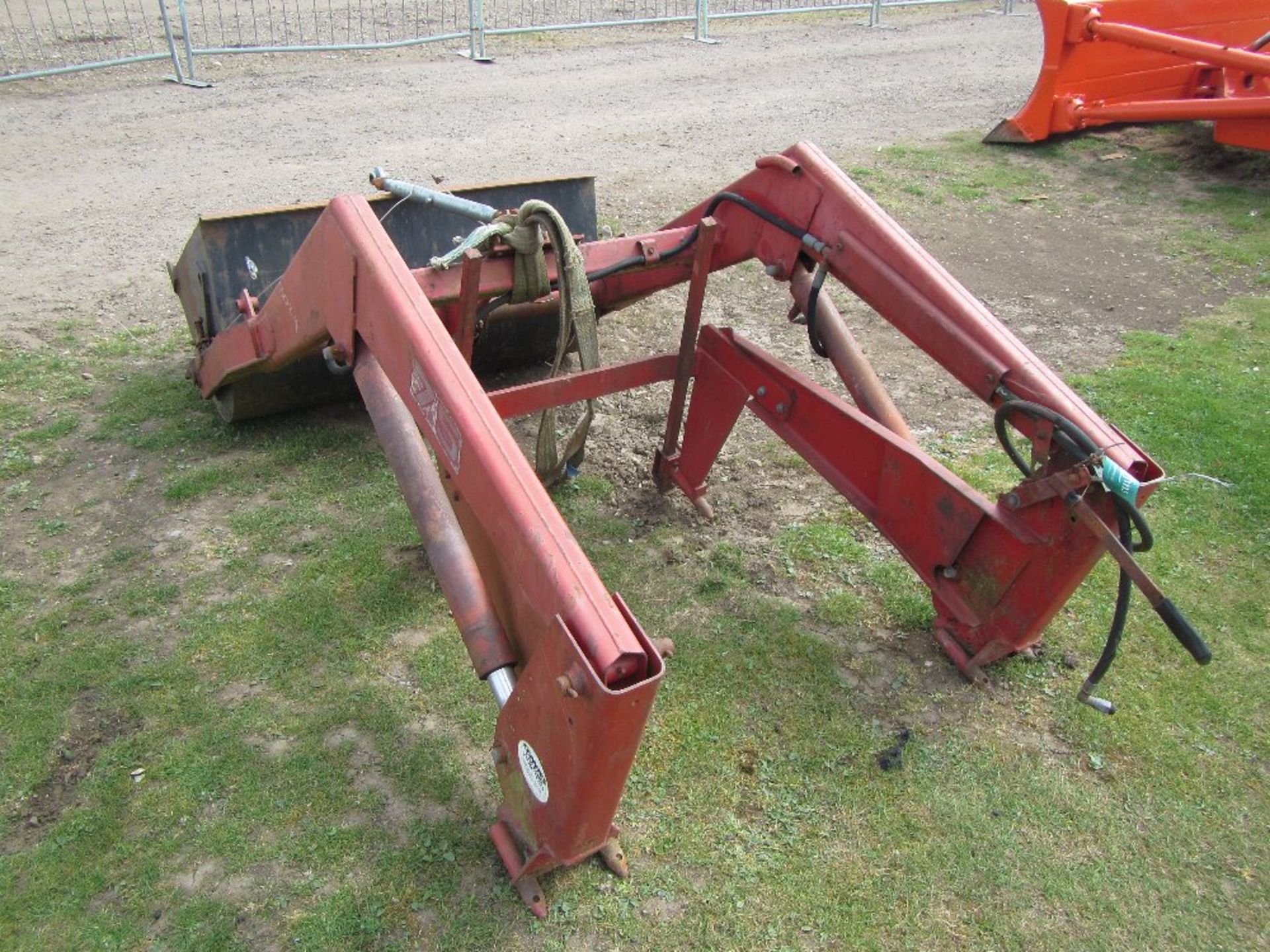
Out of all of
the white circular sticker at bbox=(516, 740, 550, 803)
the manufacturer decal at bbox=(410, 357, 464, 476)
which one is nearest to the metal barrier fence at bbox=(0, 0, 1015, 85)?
the manufacturer decal at bbox=(410, 357, 464, 476)

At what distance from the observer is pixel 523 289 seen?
11.5 feet

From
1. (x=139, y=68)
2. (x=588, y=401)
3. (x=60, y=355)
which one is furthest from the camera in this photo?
(x=139, y=68)

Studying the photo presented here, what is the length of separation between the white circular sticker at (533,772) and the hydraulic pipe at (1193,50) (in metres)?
7.43

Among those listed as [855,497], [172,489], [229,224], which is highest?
[229,224]

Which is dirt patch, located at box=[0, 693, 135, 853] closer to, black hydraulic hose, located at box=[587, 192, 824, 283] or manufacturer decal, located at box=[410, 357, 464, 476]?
manufacturer decal, located at box=[410, 357, 464, 476]

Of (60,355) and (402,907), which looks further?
(60,355)

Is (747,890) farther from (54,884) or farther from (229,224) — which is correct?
(229,224)

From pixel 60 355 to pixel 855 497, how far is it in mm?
3985

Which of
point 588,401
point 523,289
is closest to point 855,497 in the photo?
point 588,401

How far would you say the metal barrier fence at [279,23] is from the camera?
10.2 metres

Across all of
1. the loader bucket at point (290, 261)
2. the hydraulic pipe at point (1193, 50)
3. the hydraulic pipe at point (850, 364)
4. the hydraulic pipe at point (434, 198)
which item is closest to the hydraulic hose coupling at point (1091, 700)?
the hydraulic pipe at point (850, 364)

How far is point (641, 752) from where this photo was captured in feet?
10.1

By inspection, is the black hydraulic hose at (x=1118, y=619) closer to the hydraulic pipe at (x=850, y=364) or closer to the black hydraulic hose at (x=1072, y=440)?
the black hydraulic hose at (x=1072, y=440)

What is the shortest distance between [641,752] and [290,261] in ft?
7.79
